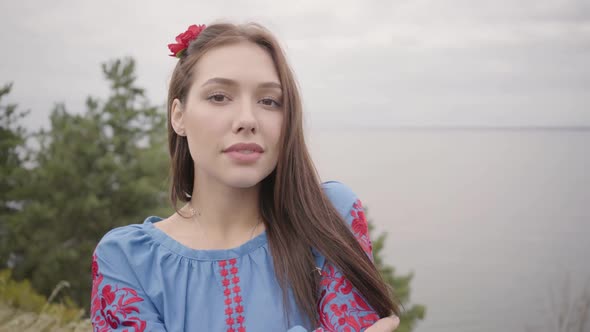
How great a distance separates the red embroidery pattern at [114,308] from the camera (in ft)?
5.70

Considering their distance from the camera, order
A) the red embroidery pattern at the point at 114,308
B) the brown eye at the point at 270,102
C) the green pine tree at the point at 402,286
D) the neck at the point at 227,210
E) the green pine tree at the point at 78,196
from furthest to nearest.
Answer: the green pine tree at the point at 402,286
the green pine tree at the point at 78,196
the neck at the point at 227,210
the brown eye at the point at 270,102
the red embroidery pattern at the point at 114,308

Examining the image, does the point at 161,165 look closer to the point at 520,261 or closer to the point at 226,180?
the point at 226,180

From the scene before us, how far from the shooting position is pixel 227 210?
1.98 metres

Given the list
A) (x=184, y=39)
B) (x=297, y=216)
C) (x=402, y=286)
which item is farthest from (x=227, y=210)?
(x=402, y=286)

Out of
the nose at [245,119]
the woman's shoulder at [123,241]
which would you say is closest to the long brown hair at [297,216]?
the nose at [245,119]

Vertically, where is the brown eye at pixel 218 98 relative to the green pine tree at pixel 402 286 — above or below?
above

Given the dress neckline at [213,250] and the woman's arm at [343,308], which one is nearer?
the woman's arm at [343,308]

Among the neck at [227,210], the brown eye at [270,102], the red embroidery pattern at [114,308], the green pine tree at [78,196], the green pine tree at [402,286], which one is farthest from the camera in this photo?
the green pine tree at [402,286]

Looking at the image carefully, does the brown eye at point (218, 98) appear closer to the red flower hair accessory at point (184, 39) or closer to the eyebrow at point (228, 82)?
the eyebrow at point (228, 82)

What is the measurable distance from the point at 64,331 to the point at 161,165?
1449 cm

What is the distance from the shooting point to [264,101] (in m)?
1.86

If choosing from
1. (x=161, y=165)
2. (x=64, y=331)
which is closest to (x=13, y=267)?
(x=161, y=165)

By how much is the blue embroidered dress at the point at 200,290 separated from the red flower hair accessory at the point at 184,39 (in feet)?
2.13

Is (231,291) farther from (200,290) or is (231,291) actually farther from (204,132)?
(204,132)
